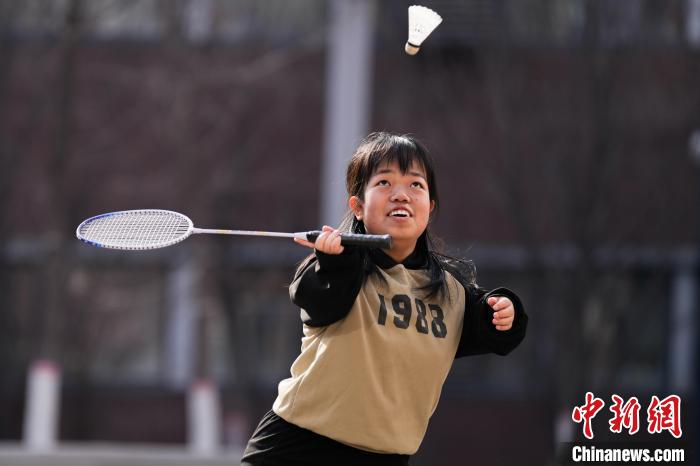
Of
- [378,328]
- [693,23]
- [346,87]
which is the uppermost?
[693,23]

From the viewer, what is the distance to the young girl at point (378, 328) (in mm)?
3383

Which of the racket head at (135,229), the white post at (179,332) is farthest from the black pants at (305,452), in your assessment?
the white post at (179,332)

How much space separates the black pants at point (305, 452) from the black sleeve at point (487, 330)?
0.39 m

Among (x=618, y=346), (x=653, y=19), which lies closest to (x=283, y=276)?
(x=618, y=346)

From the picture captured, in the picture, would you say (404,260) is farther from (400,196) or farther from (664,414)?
(664,414)

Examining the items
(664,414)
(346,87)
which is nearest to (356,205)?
(664,414)

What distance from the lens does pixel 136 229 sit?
3889 millimetres

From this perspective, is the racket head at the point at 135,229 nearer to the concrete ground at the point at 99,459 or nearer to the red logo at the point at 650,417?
the red logo at the point at 650,417

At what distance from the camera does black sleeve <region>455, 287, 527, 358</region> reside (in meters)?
3.61

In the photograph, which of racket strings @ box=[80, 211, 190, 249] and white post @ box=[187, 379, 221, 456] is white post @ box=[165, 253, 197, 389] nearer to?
white post @ box=[187, 379, 221, 456]

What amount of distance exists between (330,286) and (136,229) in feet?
2.86

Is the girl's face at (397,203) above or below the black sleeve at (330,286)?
above

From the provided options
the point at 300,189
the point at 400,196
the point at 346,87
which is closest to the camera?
the point at 400,196

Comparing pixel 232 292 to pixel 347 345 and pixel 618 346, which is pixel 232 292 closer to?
pixel 618 346
